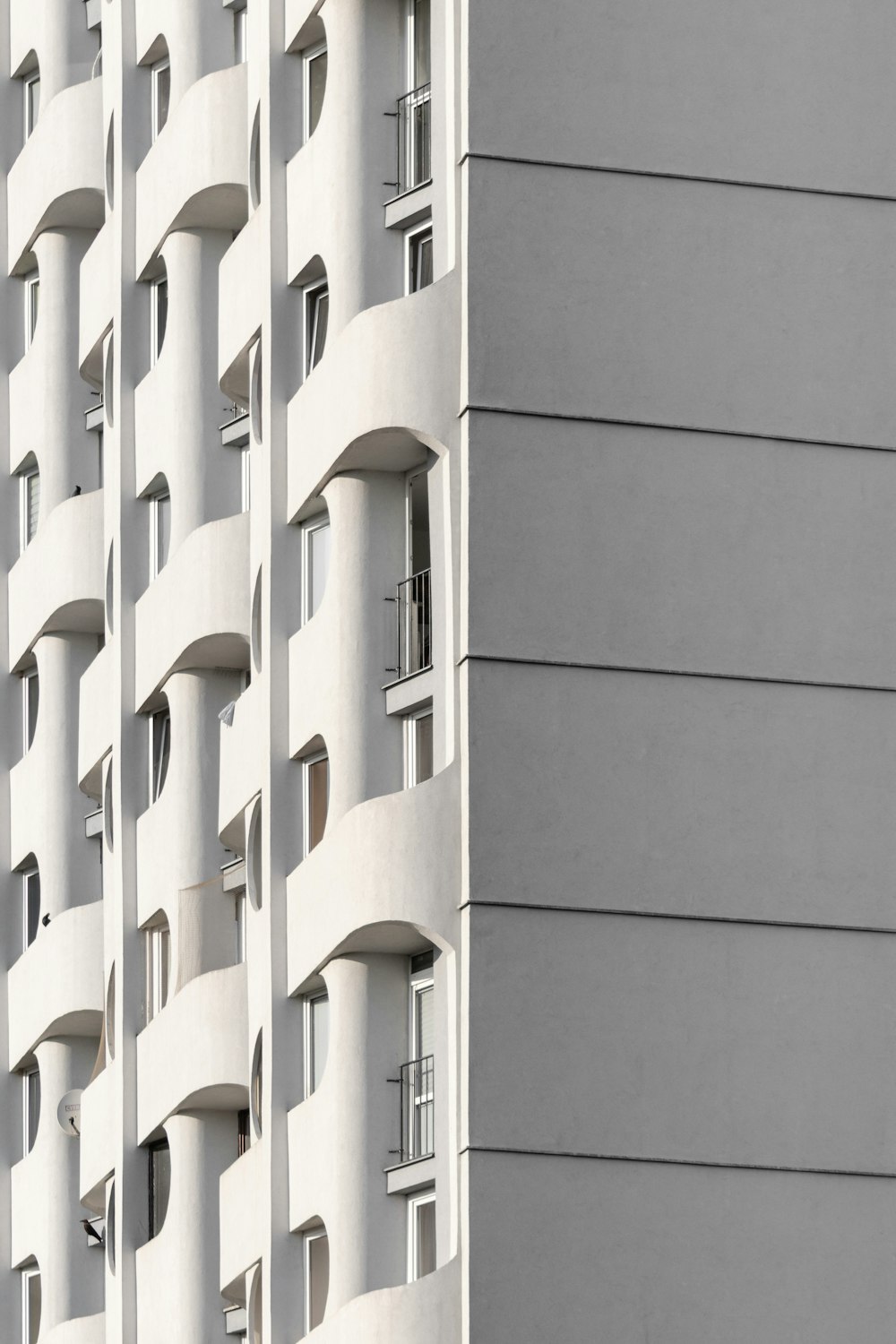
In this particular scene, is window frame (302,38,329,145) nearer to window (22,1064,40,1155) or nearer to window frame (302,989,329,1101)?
window frame (302,989,329,1101)

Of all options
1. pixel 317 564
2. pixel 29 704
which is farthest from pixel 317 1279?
pixel 29 704

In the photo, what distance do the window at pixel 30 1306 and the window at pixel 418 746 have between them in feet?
46.6

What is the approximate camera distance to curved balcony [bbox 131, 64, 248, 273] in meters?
41.7

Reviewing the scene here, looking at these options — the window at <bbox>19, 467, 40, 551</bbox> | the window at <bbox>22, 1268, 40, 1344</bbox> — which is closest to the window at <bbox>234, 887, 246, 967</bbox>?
the window at <bbox>22, 1268, 40, 1344</bbox>

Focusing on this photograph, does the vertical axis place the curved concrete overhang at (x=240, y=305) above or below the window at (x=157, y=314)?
below

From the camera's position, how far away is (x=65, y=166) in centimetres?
4853

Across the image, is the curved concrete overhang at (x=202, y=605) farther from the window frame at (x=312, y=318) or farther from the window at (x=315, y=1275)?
the window at (x=315, y=1275)

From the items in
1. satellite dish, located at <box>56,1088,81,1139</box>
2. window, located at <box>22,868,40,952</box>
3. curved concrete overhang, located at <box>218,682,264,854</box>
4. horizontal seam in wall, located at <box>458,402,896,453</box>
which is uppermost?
horizontal seam in wall, located at <box>458,402,896,453</box>

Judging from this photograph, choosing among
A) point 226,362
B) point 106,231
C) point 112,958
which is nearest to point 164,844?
point 112,958

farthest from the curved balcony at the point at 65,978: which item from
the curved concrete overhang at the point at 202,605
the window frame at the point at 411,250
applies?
the window frame at the point at 411,250

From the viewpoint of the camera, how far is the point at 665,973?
34.1 metres

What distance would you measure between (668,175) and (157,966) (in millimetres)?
12836

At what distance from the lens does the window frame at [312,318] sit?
126 feet

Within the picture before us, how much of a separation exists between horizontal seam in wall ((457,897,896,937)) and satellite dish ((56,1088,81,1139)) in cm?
1346
